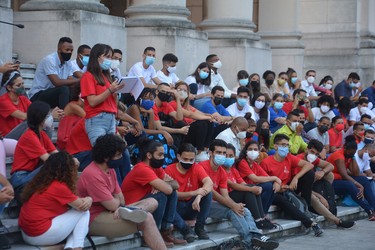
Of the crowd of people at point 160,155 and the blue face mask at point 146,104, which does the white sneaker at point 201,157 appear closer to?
the crowd of people at point 160,155

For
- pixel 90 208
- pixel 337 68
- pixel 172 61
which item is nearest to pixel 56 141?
pixel 90 208

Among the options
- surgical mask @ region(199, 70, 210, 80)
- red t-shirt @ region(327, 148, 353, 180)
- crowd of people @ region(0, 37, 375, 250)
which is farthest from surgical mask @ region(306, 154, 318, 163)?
surgical mask @ region(199, 70, 210, 80)

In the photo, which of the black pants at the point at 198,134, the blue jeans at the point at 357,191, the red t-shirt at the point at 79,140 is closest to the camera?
the red t-shirt at the point at 79,140

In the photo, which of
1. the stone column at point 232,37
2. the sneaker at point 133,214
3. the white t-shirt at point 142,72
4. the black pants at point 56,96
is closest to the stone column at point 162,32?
the white t-shirt at point 142,72

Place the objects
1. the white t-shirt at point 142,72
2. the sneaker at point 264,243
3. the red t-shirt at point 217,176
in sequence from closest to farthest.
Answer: the sneaker at point 264,243 → the red t-shirt at point 217,176 → the white t-shirt at point 142,72

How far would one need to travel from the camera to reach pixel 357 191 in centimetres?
1612

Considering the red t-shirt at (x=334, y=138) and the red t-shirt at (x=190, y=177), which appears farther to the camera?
the red t-shirt at (x=334, y=138)

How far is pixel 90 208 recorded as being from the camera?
421 inches

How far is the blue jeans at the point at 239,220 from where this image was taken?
12508 millimetres

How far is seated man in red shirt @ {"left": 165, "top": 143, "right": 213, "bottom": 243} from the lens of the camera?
11938 mm

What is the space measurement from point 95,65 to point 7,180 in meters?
1.95

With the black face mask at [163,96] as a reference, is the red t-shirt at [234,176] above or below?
below

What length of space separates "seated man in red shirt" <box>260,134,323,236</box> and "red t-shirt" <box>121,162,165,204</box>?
3.34m

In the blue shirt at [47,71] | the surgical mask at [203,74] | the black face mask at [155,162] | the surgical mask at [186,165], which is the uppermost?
the blue shirt at [47,71]
